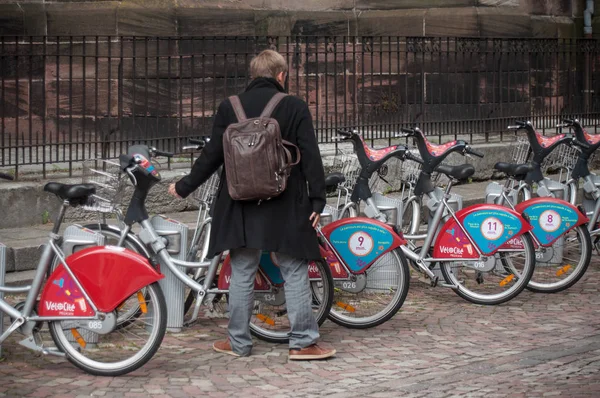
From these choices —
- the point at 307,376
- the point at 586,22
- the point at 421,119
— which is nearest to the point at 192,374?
the point at 307,376

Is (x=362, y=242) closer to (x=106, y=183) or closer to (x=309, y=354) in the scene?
(x=309, y=354)

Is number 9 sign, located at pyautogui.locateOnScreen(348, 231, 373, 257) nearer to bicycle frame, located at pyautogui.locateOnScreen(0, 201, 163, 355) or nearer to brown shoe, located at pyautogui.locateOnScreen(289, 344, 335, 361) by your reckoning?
brown shoe, located at pyautogui.locateOnScreen(289, 344, 335, 361)

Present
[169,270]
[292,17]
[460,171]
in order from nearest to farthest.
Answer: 1. [169,270]
2. [460,171]
3. [292,17]

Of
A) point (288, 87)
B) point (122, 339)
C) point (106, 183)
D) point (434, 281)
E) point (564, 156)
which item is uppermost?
point (288, 87)

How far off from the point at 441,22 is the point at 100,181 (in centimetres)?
1000

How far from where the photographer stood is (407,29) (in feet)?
53.5

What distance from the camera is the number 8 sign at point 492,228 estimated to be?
328 inches

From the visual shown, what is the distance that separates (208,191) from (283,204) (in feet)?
3.53

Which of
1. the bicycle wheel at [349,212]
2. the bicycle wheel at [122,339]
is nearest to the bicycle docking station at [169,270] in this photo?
the bicycle wheel at [122,339]

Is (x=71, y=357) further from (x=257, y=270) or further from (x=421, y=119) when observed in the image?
(x=421, y=119)

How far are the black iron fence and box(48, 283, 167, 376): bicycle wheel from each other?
15.1 ft

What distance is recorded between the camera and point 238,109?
22.1ft

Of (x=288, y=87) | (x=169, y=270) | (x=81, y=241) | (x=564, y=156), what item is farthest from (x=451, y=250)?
(x=288, y=87)

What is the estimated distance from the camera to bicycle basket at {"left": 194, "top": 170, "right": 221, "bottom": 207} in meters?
7.68
